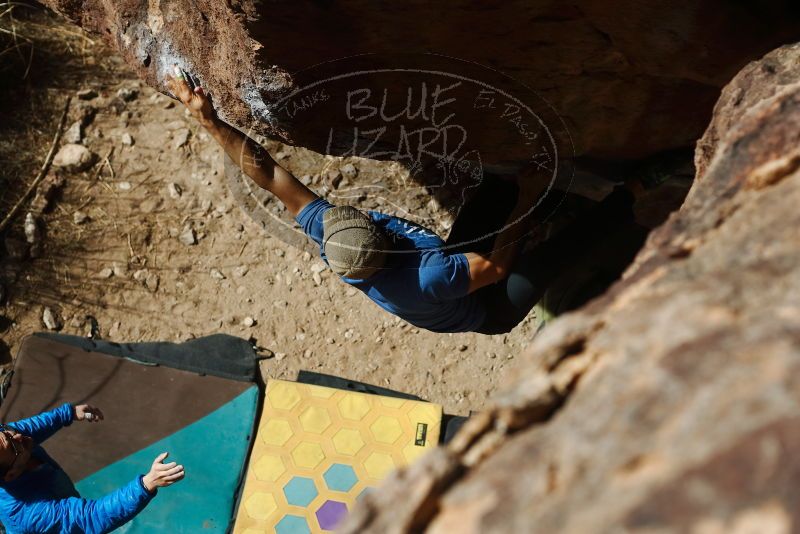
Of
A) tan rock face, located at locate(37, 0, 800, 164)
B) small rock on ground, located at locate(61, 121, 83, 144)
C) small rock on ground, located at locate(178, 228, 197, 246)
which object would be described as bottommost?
tan rock face, located at locate(37, 0, 800, 164)

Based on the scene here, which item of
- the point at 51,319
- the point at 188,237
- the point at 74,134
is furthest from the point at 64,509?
the point at 74,134

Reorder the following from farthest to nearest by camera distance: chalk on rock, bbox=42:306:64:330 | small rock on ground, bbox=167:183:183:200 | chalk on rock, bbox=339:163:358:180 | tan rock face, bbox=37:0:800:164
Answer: small rock on ground, bbox=167:183:183:200
chalk on rock, bbox=42:306:64:330
chalk on rock, bbox=339:163:358:180
tan rock face, bbox=37:0:800:164

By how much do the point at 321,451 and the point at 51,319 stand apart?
194 centimetres

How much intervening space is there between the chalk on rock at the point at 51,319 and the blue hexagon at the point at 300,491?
1.82 metres

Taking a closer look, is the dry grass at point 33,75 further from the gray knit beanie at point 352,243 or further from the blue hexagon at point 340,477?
the gray knit beanie at point 352,243

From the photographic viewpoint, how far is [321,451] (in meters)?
3.41

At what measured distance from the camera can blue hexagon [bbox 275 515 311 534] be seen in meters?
3.28

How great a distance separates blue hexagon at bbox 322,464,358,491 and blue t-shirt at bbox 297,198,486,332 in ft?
3.78

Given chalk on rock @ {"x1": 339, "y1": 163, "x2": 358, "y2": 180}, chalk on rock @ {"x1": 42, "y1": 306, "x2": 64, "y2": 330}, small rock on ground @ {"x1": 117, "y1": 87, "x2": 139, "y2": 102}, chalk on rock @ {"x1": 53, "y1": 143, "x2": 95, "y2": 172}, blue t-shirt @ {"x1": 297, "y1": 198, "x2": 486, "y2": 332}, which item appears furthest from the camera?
small rock on ground @ {"x1": 117, "y1": 87, "x2": 139, "y2": 102}

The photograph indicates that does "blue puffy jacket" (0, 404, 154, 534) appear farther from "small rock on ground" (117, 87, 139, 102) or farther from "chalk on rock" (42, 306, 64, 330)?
"small rock on ground" (117, 87, 139, 102)

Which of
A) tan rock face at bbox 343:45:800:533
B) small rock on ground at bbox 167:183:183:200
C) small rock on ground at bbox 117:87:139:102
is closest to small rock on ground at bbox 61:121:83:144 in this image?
small rock on ground at bbox 117:87:139:102

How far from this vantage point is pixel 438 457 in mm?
911

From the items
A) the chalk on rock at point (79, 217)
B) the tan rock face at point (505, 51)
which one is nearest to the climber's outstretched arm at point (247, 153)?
the tan rock face at point (505, 51)

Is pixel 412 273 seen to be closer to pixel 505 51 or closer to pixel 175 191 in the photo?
pixel 505 51
